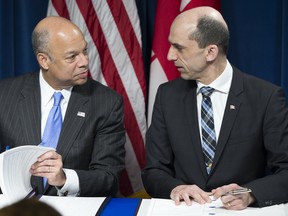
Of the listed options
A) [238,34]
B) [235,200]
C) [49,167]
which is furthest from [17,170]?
[238,34]

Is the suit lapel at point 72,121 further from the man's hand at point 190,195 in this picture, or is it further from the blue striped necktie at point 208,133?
the man's hand at point 190,195

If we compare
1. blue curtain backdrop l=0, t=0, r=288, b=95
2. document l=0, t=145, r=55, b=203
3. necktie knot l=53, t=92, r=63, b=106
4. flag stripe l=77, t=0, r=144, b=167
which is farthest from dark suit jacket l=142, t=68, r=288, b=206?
blue curtain backdrop l=0, t=0, r=288, b=95

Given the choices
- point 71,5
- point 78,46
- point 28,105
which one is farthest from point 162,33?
point 28,105

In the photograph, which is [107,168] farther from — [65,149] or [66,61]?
[66,61]

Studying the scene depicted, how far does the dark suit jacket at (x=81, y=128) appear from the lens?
2.73 meters

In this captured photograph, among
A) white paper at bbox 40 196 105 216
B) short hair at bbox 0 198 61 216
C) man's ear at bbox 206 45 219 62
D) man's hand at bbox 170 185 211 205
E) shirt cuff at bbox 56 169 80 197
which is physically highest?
short hair at bbox 0 198 61 216

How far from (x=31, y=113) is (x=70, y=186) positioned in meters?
0.50

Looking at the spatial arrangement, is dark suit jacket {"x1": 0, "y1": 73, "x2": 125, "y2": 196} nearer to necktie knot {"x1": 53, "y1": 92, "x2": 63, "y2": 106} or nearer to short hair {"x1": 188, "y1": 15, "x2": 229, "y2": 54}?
necktie knot {"x1": 53, "y1": 92, "x2": 63, "y2": 106}

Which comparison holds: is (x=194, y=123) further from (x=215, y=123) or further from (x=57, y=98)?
(x=57, y=98)

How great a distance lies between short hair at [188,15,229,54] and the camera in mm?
2650

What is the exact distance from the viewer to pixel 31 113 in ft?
9.12

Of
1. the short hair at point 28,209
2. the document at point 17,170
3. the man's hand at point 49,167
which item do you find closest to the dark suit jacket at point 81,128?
the man's hand at point 49,167

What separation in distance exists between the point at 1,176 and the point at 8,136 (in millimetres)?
787

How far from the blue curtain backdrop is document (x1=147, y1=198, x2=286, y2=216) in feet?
5.37
